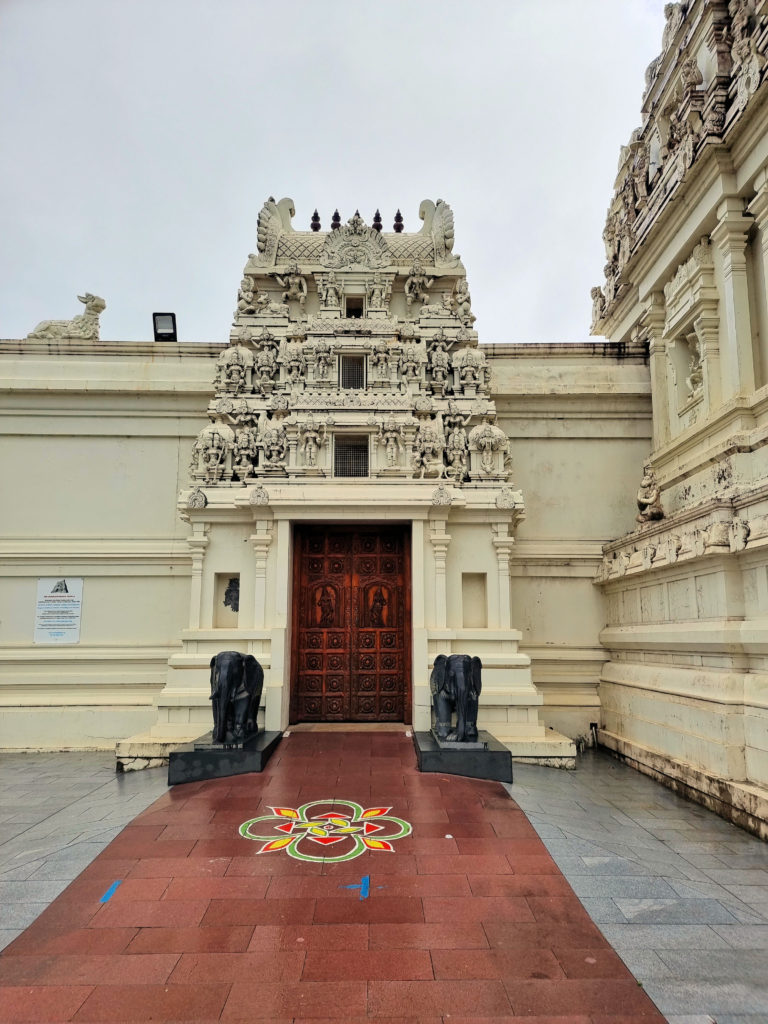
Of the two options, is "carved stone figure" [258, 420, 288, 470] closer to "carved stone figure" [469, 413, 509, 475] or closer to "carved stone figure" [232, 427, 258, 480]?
"carved stone figure" [232, 427, 258, 480]

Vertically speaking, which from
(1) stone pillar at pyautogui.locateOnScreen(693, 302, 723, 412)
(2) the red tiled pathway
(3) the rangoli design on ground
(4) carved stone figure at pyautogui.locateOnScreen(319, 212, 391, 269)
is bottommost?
(2) the red tiled pathway

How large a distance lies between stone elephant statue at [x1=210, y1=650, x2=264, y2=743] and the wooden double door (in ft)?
5.64

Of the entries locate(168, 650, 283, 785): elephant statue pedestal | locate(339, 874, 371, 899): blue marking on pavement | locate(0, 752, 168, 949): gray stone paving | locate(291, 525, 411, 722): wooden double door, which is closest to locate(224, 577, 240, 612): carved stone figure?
locate(291, 525, 411, 722): wooden double door

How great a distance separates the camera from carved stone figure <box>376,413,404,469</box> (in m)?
11.5

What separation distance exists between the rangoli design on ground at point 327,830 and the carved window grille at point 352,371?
308 inches

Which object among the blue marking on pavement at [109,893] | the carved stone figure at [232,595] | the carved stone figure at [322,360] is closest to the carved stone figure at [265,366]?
the carved stone figure at [322,360]

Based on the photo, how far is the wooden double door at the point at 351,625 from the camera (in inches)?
442

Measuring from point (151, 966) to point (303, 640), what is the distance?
A: 720 cm

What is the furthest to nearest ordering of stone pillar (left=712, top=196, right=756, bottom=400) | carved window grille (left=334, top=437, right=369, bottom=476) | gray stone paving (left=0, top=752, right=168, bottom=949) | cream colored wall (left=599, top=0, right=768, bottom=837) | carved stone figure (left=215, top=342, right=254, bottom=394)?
1. carved stone figure (left=215, top=342, right=254, bottom=394)
2. carved window grille (left=334, top=437, right=369, bottom=476)
3. stone pillar (left=712, top=196, right=756, bottom=400)
4. cream colored wall (left=599, top=0, right=768, bottom=837)
5. gray stone paving (left=0, top=752, right=168, bottom=949)

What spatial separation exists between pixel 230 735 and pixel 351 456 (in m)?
5.41

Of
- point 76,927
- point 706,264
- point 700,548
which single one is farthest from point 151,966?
point 706,264

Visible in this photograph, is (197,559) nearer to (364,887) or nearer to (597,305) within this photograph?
(364,887)

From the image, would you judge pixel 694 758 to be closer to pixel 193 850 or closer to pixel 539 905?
pixel 539 905

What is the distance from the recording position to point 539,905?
5.05 metres
